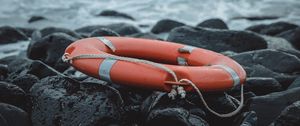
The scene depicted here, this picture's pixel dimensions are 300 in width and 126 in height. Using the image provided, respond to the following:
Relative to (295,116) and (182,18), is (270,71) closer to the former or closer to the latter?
(295,116)

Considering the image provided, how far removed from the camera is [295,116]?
246 cm

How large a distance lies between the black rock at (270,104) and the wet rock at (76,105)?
3.19ft

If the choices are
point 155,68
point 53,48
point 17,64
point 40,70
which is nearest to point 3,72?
point 40,70

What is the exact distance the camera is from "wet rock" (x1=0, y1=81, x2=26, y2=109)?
3.11m

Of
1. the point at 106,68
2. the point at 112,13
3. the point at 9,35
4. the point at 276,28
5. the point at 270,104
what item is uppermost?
the point at 106,68

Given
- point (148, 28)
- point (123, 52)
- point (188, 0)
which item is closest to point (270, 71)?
point (123, 52)

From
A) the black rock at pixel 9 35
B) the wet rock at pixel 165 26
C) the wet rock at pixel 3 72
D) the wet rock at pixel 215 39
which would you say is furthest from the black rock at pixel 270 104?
the black rock at pixel 9 35

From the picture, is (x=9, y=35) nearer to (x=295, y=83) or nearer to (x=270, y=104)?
(x=295, y=83)

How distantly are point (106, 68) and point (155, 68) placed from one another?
1.16 feet

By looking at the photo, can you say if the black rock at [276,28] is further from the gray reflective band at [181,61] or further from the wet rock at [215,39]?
the gray reflective band at [181,61]

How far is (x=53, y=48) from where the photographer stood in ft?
15.5

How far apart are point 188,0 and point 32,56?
21.1 ft

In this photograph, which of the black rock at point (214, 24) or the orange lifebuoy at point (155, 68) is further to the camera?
the black rock at point (214, 24)

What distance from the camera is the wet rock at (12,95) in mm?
3107
